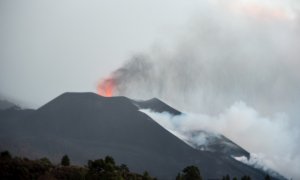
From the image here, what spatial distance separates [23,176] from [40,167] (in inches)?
276

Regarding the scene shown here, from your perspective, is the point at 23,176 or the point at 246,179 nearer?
the point at 23,176

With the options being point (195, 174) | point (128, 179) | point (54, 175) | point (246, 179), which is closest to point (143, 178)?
point (128, 179)

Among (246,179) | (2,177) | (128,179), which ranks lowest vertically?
(2,177)

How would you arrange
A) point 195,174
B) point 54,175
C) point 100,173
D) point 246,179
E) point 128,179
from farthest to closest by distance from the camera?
point 246,179 < point 195,174 < point 128,179 < point 54,175 < point 100,173

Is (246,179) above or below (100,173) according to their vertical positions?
above

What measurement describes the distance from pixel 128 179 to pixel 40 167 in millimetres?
19649

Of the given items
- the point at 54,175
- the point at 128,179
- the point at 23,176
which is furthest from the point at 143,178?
the point at 23,176

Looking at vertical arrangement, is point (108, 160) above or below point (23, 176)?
above

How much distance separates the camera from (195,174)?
374 feet

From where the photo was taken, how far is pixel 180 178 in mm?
114188

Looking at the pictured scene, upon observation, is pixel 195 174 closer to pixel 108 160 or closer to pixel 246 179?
pixel 108 160

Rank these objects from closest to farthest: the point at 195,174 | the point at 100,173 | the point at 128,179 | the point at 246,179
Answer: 1. the point at 100,173
2. the point at 128,179
3. the point at 195,174
4. the point at 246,179

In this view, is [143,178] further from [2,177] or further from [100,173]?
[2,177]

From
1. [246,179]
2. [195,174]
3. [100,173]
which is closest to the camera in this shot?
[100,173]
